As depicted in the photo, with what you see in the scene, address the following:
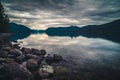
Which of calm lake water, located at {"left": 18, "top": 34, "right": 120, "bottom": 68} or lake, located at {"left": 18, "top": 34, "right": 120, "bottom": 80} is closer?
lake, located at {"left": 18, "top": 34, "right": 120, "bottom": 80}

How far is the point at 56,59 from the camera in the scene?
110ft

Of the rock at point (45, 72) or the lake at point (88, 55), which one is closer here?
the rock at point (45, 72)

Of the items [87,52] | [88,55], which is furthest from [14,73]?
[87,52]

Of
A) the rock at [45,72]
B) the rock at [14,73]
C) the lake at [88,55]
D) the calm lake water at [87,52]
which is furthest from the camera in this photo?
the calm lake water at [87,52]

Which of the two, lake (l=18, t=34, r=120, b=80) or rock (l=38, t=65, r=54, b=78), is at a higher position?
rock (l=38, t=65, r=54, b=78)

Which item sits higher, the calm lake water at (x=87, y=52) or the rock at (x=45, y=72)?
the rock at (x=45, y=72)

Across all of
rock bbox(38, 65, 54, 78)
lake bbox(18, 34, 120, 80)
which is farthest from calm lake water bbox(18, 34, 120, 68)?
rock bbox(38, 65, 54, 78)

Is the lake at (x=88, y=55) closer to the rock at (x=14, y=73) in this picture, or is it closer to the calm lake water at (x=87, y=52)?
the calm lake water at (x=87, y=52)

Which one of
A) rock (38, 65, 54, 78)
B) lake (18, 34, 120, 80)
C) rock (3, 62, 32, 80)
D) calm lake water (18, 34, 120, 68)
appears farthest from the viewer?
calm lake water (18, 34, 120, 68)

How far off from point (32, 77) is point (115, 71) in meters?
14.1

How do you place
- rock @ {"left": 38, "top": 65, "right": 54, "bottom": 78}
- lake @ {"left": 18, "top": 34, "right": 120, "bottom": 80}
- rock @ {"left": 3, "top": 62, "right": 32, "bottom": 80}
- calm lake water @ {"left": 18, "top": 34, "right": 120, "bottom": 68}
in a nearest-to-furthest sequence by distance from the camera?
1. rock @ {"left": 3, "top": 62, "right": 32, "bottom": 80}
2. rock @ {"left": 38, "top": 65, "right": 54, "bottom": 78}
3. lake @ {"left": 18, "top": 34, "right": 120, "bottom": 80}
4. calm lake water @ {"left": 18, "top": 34, "right": 120, "bottom": 68}

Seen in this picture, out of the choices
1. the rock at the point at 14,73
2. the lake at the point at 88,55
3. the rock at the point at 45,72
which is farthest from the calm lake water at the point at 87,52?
the rock at the point at 14,73

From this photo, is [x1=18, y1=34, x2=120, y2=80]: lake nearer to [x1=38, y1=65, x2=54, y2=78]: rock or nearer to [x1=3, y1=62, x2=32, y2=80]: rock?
[x1=38, y1=65, x2=54, y2=78]: rock

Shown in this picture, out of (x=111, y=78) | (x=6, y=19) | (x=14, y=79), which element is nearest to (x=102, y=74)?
(x=111, y=78)
